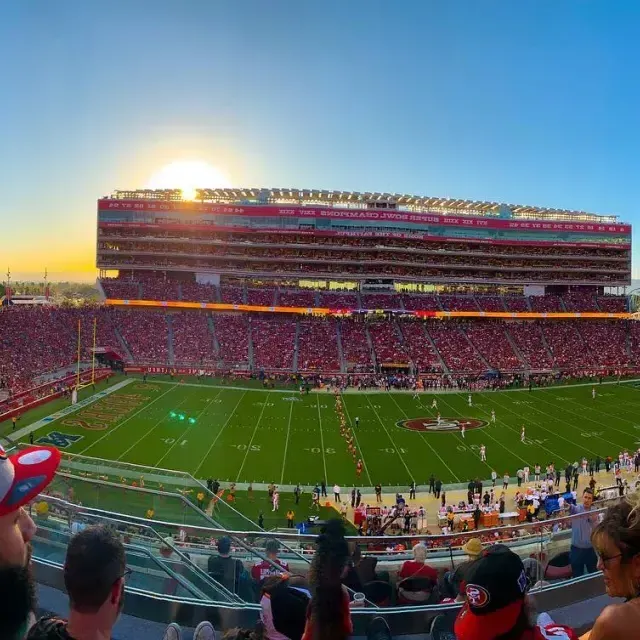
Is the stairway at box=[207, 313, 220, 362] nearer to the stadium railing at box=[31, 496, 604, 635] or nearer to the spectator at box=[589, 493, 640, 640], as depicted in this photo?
the stadium railing at box=[31, 496, 604, 635]

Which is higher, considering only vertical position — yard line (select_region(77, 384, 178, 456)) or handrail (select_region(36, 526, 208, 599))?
handrail (select_region(36, 526, 208, 599))

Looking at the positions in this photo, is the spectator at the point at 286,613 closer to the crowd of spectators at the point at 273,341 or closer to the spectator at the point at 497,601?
the spectator at the point at 497,601

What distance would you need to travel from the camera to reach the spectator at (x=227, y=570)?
5031 millimetres

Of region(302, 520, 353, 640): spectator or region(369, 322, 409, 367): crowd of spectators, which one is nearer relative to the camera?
region(302, 520, 353, 640): spectator

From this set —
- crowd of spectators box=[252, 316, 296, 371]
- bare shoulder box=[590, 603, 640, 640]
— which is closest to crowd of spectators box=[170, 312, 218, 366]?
crowd of spectators box=[252, 316, 296, 371]

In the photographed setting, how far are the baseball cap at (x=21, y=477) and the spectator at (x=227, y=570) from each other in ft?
8.63

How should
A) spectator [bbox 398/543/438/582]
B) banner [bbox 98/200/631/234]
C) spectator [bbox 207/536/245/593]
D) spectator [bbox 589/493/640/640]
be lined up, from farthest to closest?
banner [bbox 98/200/631/234] < spectator [bbox 398/543/438/582] < spectator [bbox 207/536/245/593] < spectator [bbox 589/493/640/640]

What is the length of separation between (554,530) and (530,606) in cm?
322

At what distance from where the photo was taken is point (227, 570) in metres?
5.09

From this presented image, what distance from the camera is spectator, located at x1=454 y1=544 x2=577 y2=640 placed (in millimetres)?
2506

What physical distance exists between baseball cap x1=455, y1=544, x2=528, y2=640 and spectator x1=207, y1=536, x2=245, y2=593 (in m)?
3.03

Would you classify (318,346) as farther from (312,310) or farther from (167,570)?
(167,570)

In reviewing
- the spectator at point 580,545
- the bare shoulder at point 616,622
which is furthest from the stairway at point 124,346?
the bare shoulder at point 616,622

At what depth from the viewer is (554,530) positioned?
213 inches
